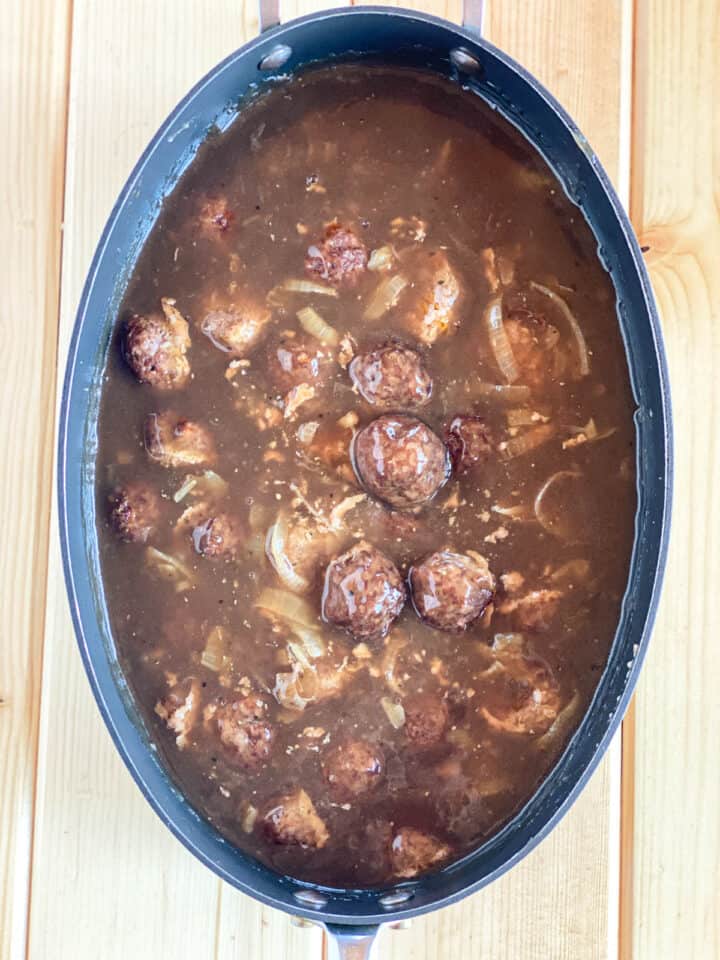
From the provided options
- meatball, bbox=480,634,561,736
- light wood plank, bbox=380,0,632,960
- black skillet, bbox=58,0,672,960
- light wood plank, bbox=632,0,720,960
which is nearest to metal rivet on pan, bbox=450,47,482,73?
black skillet, bbox=58,0,672,960

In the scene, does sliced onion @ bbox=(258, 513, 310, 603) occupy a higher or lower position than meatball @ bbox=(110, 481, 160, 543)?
lower

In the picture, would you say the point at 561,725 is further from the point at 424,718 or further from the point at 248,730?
the point at 248,730

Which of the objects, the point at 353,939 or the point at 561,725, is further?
the point at 561,725

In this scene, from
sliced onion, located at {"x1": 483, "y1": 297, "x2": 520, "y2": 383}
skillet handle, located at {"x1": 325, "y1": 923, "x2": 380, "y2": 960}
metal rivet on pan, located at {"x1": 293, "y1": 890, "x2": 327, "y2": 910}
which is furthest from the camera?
sliced onion, located at {"x1": 483, "y1": 297, "x2": 520, "y2": 383}

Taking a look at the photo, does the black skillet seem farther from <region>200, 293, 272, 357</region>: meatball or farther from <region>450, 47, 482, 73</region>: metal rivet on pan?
<region>200, 293, 272, 357</region>: meatball

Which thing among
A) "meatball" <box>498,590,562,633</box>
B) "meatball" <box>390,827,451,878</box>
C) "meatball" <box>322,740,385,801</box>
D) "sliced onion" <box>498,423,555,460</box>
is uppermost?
"sliced onion" <box>498,423,555,460</box>

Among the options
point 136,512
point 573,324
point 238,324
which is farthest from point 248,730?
point 573,324
